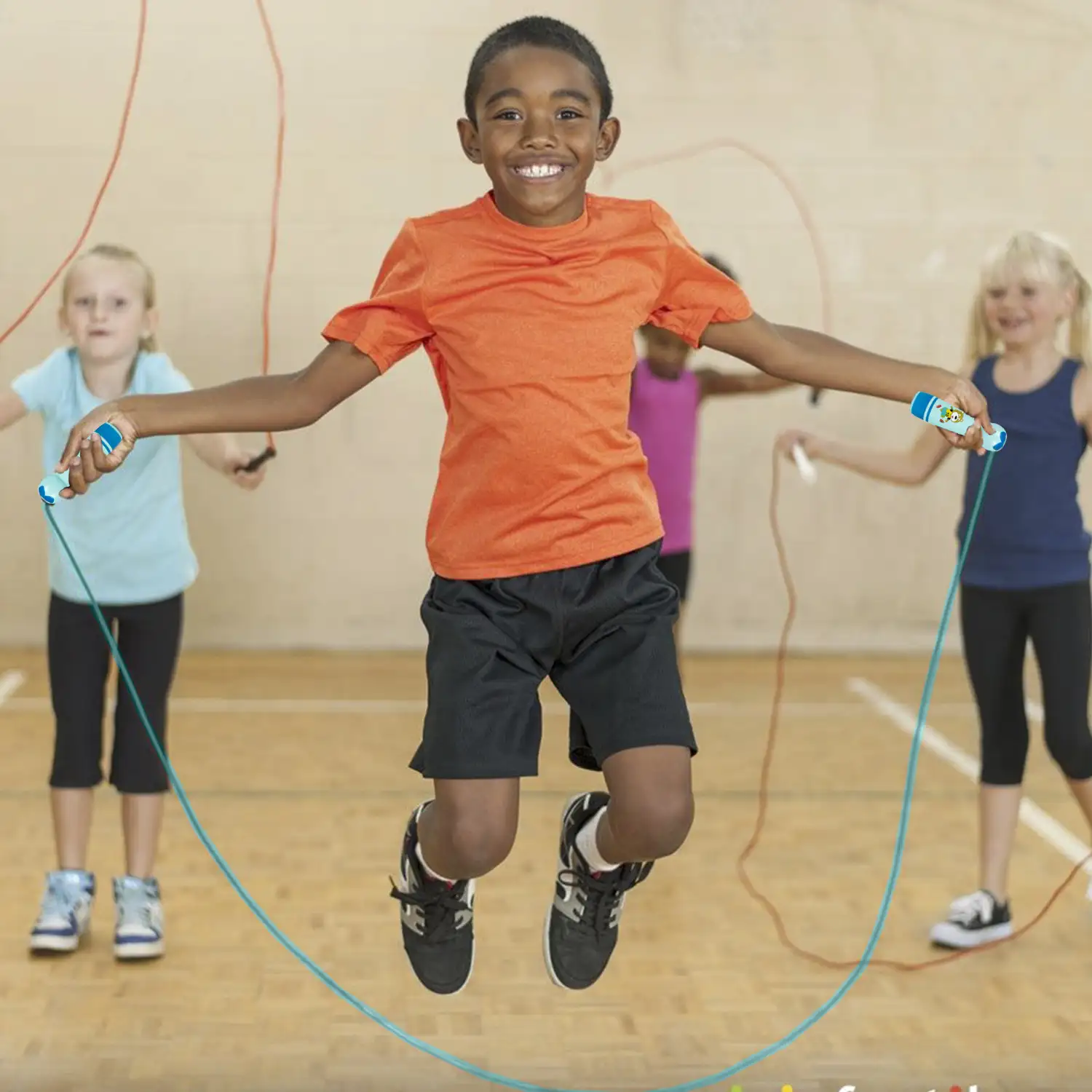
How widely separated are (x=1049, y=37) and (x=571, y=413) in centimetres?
425

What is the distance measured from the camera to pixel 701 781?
423cm

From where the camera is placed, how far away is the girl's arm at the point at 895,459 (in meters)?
3.10

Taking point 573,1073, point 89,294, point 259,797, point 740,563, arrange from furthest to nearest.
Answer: point 740,563 < point 259,797 < point 89,294 < point 573,1073

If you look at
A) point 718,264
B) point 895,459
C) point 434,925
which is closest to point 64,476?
point 434,925

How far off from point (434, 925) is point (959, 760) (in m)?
2.45

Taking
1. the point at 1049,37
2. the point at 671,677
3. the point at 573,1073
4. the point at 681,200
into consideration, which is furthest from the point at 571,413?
the point at 1049,37

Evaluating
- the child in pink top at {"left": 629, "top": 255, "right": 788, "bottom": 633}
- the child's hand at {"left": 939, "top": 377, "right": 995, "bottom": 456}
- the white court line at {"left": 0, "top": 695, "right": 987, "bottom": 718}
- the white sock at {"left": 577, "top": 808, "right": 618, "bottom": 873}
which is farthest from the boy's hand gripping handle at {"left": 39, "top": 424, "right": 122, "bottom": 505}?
the white court line at {"left": 0, "top": 695, "right": 987, "bottom": 718}

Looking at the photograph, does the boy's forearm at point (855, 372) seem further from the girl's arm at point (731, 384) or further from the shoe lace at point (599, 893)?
the girl's arm at point (731, 384)

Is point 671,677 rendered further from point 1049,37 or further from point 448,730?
point 1049,37

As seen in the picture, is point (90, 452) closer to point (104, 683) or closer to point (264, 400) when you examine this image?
point (264, 400)

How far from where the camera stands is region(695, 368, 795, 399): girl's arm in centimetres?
455

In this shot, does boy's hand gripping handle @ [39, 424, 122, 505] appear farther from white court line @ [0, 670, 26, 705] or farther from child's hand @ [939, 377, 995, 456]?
white court line @ [0, 670, 26, 705]

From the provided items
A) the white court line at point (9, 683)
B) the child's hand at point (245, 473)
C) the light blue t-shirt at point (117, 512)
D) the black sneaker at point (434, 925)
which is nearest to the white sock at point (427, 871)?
the black sneaker at point (434, 925)

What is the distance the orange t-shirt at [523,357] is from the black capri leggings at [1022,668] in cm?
110
